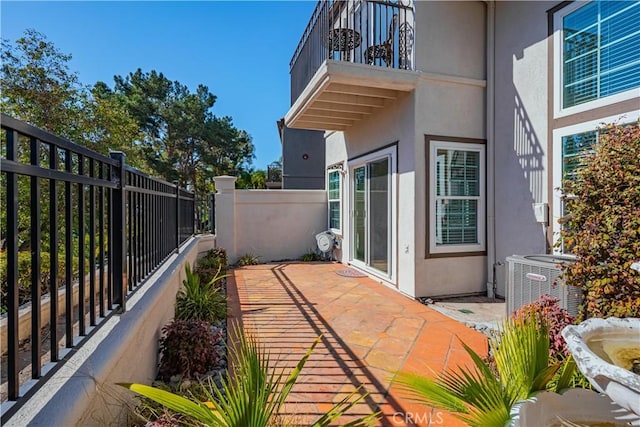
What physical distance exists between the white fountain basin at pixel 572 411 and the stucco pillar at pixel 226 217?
26.6 ft

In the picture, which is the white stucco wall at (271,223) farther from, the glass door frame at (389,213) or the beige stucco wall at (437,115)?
the beige stucco wall at (437,115)

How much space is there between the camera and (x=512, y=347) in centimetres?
206

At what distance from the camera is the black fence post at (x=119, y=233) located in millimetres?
2445

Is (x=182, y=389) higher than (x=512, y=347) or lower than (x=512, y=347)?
lower

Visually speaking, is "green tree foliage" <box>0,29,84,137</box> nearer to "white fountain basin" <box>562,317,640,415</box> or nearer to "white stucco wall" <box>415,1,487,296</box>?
"white stucco wall" <box>415,1,487,296</box>

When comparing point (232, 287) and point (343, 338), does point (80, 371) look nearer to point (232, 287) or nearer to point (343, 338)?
point (343, 338)

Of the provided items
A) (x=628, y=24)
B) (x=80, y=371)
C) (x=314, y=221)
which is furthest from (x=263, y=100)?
(x=80, y=371)

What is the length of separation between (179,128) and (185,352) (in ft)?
67.8

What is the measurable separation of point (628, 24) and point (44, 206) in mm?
9173

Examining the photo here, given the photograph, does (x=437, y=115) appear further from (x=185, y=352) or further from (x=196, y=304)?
(x=185, y=352)

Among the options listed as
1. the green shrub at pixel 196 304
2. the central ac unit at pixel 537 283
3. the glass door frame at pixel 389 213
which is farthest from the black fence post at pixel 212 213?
the central ac unit at pixel 537 283

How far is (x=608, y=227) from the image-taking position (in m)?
2.88

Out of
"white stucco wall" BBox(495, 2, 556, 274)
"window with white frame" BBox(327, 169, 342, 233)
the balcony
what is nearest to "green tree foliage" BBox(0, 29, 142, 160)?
the balcony

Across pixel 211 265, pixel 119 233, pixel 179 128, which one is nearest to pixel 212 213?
pixel 211 265
